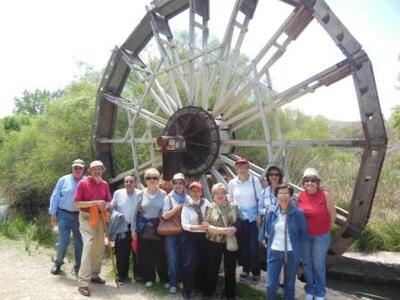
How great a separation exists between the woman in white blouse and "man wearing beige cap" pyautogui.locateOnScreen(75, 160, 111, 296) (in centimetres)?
98

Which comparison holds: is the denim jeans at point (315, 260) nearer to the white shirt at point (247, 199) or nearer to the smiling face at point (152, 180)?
the white shirt at point (247, 199)

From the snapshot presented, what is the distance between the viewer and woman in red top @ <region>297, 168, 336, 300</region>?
14.4ft

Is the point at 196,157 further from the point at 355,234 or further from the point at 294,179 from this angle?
the point at 294,179

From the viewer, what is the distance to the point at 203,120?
292 inches

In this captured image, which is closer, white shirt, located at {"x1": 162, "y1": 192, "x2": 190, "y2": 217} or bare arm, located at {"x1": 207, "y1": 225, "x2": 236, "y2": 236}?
bare arm, located at {"x1": 207, "y1": 225, "x2": 236, "y2": 236}

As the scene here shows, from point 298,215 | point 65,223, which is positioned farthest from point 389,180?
point 65,223

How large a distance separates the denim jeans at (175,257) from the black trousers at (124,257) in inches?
20.7

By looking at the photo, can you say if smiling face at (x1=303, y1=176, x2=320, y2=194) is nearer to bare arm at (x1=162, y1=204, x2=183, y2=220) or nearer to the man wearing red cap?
the man wearing red cap

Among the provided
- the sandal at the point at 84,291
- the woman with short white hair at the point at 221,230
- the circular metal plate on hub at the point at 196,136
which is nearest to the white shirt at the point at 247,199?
the woman with short white hair at the point at 221,230

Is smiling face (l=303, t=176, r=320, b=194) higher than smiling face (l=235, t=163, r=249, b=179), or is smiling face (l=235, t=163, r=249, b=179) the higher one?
smiling face (l=235, t=163, r=249, b=179)

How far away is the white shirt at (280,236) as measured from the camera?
419 cm

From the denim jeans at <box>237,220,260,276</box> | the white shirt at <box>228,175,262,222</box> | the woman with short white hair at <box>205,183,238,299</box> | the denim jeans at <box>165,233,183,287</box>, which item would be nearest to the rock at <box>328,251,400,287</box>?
the denim jeans at <box>237,220,260,276</box>

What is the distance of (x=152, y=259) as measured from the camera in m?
5.20

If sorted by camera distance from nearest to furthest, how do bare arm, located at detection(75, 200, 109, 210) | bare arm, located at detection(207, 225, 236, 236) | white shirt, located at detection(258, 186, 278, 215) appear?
1. bare arm, located at detection(207, 225, 236, 236)
2. white shirt, located at detection(258, 186, 278, 215)
3. bare arm, located at detection(75, 200, 109, 210)
